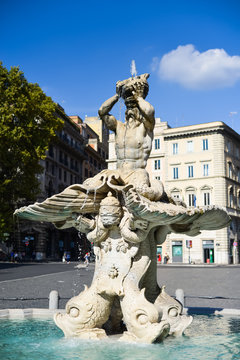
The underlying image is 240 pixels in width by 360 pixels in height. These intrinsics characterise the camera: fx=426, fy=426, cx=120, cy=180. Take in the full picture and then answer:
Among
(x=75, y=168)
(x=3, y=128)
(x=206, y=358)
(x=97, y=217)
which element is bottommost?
(x=206, y=358)

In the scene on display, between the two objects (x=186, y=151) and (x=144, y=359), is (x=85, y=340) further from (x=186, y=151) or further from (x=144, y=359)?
(x=186, y=151)

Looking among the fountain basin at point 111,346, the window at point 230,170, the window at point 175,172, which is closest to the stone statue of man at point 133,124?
the fountain basin at point 111,346

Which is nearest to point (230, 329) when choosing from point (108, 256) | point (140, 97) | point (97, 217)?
point (108, 256)

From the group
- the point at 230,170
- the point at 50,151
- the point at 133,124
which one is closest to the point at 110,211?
the point at 133,124

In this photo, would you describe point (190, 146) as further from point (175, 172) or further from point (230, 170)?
point (230, 170)

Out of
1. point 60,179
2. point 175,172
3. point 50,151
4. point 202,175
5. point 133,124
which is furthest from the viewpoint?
point 60,179

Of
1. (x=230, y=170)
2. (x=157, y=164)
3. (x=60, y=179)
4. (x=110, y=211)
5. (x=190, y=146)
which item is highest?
(x=190, y=146)

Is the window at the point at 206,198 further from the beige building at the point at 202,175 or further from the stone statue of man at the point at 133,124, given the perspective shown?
the stone statue of man at the point at 133,124

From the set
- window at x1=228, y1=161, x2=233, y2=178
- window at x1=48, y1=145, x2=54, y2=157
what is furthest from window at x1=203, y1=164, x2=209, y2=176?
window at x1=48, y1=145, x2=54, y2=157

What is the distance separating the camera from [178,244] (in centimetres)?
5028

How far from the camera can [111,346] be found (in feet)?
17.3

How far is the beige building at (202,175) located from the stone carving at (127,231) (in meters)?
41.5

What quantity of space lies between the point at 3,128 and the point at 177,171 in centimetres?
3232

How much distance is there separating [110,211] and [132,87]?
85.1 inches
